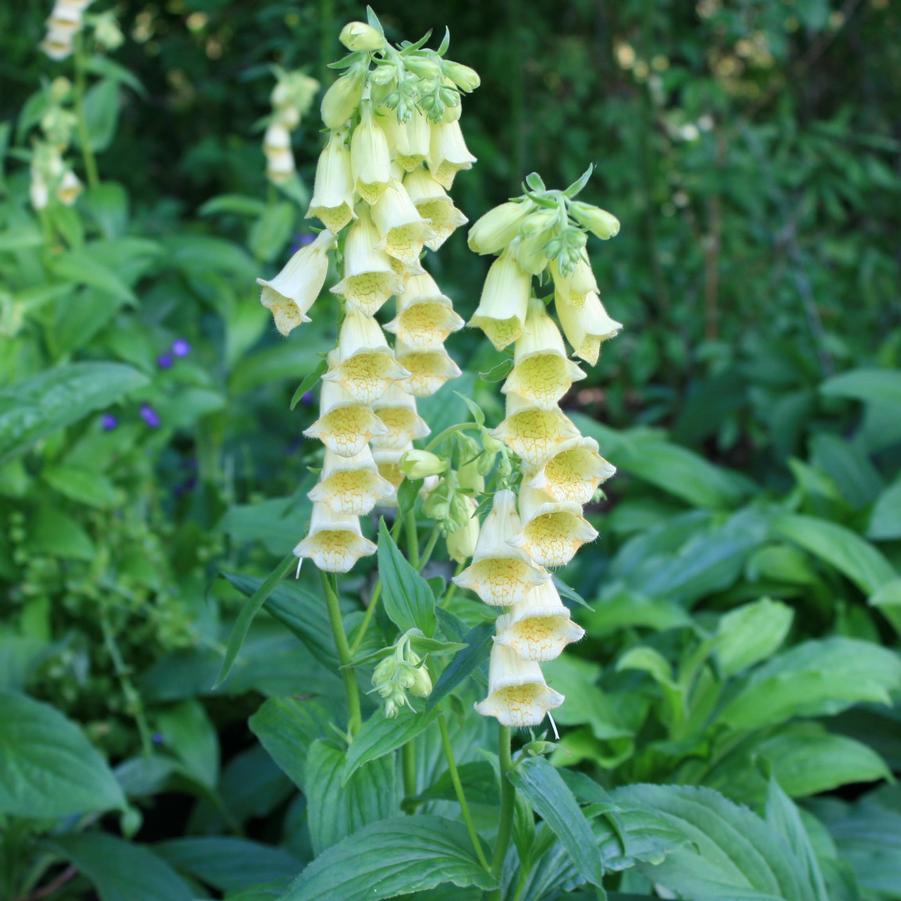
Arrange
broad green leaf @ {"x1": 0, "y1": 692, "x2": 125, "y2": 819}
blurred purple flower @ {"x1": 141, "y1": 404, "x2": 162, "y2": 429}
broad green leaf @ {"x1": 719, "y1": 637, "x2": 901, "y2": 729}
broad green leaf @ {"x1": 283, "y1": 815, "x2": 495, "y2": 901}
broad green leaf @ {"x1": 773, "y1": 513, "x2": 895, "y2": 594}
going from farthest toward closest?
blurred purple flower @ {"x1": 141, "y1": 404, "x2": 162, "y2": 429} → broad green leaf @ {"x1": 773, "y1": 513, "x2": 895, "y2": 594} → broad green leaf @ {"x1": 719, "y1": 637, "x2": 901, "y2": 729} → broad green leaf @ {"x1": 0, "y1": 692, "x2": 125, "y2": 819} → broad green leaf @ {"x1": 283, "y1": 815, "x2": 495, "y2": 901}

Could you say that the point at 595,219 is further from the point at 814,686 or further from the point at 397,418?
the point at 814,686

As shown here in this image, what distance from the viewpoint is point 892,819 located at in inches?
87.8

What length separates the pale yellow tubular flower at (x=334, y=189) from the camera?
1322 millimetres

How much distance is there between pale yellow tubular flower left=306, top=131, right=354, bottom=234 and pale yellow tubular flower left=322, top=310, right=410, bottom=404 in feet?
0.37

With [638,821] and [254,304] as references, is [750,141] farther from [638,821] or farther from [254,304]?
[638,821]

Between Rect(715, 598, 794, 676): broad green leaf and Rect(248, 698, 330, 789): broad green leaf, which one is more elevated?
Rect(715, 598, 794, 676): broad green leaf

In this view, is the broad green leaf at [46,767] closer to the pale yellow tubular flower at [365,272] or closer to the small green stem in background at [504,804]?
the small green stem in background at [504,804]

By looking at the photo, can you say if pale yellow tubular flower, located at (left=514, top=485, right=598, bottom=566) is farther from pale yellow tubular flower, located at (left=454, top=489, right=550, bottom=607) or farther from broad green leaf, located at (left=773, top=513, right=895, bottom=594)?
broad green leaf, located at (left=773, top=513, right=895, bottom=594)

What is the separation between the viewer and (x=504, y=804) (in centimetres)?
143

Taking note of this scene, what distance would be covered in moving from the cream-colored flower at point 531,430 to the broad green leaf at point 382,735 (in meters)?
0.32

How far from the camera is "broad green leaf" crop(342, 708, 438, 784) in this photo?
131 cm

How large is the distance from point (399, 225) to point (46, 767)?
1.24m

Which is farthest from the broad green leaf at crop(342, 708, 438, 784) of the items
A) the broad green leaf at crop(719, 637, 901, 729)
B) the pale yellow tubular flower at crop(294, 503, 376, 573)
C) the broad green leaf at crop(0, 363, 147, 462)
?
the broad green leaf at crop(0, 363, 147, 462)

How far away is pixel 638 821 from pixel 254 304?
2.09m
